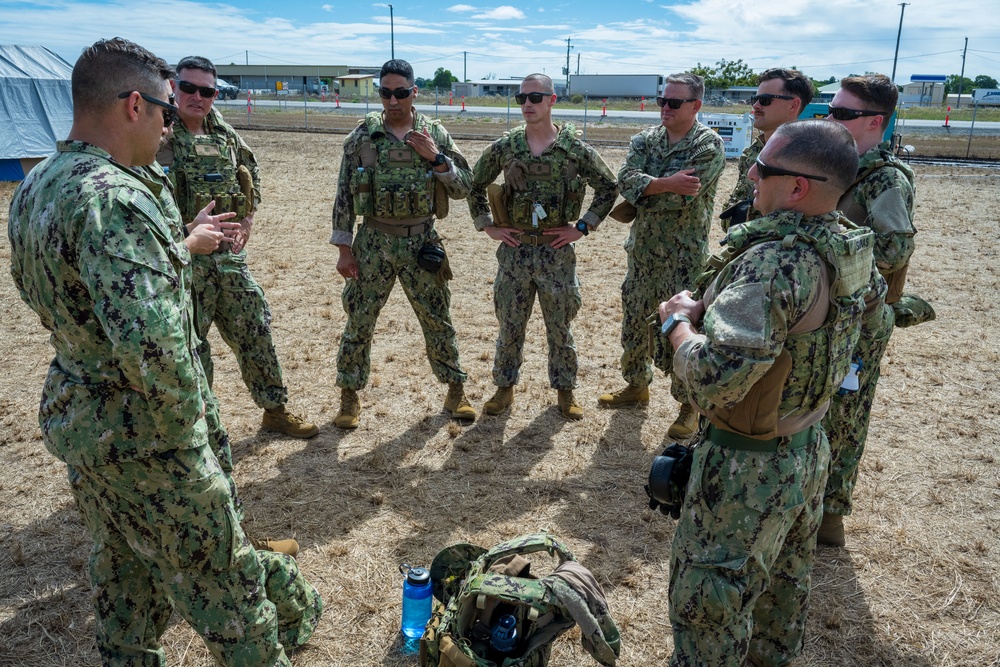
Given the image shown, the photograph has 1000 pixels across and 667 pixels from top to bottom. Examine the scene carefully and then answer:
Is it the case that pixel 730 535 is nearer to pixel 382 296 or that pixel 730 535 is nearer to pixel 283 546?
pixel 283 546

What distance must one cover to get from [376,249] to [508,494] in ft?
6.88

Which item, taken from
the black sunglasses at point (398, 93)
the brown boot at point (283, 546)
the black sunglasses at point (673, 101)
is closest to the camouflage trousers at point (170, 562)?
the brown boot at point (283, 546)

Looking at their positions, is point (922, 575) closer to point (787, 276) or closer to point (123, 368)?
point (787, 276)

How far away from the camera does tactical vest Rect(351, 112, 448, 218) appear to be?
211 inches

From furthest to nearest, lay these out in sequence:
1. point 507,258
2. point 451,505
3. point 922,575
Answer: point 507,258 < point 451,505 < point 922,575

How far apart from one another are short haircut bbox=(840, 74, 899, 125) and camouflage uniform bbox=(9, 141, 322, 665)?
3.40 m

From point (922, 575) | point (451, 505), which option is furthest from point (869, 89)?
point (451, 505)

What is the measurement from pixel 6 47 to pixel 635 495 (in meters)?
18.8

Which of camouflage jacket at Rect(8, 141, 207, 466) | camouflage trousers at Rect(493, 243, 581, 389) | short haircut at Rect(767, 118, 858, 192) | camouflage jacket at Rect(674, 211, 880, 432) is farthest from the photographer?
camouflage trousers at Rect(493, 243, 581, 389)

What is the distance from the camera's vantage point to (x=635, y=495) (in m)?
4.96

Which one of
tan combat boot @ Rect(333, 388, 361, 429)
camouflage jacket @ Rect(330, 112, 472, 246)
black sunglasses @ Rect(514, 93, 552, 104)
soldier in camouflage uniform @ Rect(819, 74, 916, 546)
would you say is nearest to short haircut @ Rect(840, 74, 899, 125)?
soldier in camouflage uniform @ Rect(819, 74, 916, 546)

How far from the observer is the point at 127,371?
229 cm

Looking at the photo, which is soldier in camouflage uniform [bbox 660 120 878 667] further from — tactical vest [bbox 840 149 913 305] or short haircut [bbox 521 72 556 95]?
short haircut [bbox 521 72 556 95]

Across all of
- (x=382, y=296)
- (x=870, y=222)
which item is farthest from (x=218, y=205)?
(x=870, y=222)
